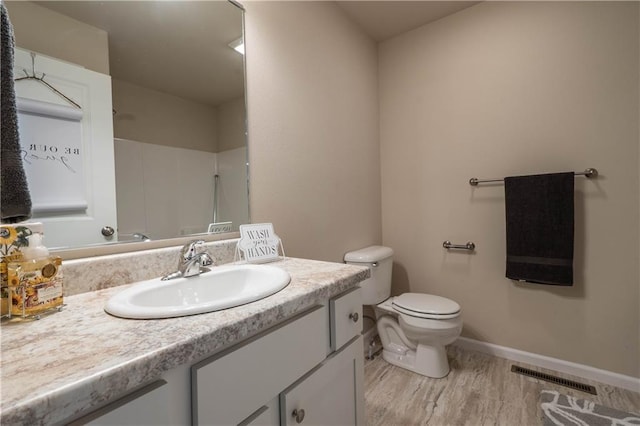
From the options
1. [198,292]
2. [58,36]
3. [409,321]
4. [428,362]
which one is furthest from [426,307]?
[58,36]

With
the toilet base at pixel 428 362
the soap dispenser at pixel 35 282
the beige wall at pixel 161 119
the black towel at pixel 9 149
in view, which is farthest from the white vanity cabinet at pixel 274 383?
the toilet base at pixel 428 362

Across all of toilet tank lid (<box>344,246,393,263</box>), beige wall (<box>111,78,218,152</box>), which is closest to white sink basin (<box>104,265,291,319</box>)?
beige wall (<box>111,78,218,152</box>)

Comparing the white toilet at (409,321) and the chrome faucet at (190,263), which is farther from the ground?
the chrome faucet at (190,263)

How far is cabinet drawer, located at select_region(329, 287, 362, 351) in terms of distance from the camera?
0.83 metres

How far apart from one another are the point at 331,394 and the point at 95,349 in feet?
2.02

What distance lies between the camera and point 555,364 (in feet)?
5.63

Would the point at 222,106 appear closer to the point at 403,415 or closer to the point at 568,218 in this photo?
the point at 403,415

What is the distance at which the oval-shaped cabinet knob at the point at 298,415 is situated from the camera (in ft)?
2.27

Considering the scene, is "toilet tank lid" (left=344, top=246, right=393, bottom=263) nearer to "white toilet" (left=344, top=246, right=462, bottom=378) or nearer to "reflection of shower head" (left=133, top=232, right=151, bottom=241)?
"white toilet" (left=344, top=246, right=462, bottom=378)

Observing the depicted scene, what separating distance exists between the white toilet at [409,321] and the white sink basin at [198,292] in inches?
38.0

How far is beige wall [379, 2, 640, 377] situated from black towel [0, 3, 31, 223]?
81.5 inches

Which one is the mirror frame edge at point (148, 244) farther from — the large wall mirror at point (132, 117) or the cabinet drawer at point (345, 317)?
the cabinet drawer at point (345, 317)

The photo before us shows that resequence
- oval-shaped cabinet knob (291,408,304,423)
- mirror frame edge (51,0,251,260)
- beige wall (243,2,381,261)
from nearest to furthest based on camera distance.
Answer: oval-shaped cabinet knob (291,408,304,423)
mirror frame edge (51,0,251,260)
beige wall (243,2,381,261)

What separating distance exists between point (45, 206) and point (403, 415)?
1666 mm
